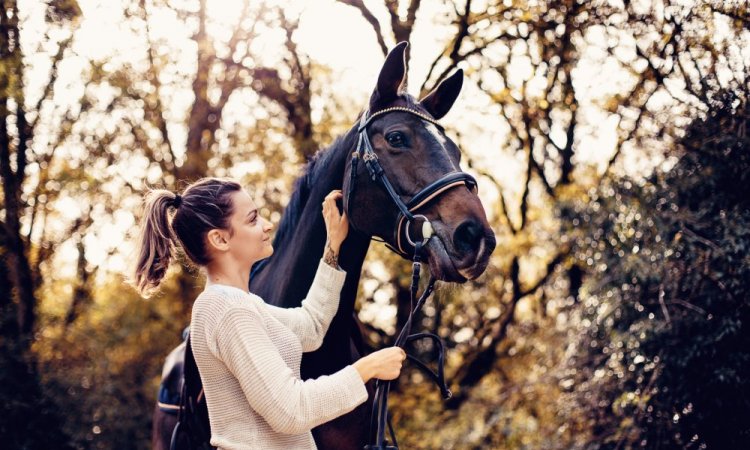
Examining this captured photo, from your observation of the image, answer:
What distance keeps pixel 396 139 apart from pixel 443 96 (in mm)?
454

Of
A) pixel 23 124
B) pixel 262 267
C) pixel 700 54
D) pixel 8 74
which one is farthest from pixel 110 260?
pixel 700 54

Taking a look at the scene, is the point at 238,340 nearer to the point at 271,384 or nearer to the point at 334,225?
the point at 271,384

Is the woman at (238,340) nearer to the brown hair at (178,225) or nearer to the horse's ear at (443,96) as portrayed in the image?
the brown hair at (178,225)

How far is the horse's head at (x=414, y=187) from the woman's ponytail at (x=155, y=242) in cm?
74

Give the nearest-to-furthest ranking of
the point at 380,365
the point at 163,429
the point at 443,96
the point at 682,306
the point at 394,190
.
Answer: the point at 380,365, the point at 394,190, the point at 443,96, the point at 163,429, the point at 682,306

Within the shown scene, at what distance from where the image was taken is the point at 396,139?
264 cm

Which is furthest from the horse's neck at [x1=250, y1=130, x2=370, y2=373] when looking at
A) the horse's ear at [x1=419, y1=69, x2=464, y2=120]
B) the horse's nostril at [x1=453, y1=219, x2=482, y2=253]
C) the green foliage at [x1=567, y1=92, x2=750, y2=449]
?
the green foliage at [x1=567, y1=92, x2=750, y2=449]

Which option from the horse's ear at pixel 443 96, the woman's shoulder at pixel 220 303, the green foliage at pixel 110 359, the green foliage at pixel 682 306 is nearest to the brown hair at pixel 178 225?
the woman's shoulder at pixel 220 303

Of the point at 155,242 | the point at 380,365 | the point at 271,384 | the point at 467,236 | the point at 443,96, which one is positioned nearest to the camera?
the point at 271,384

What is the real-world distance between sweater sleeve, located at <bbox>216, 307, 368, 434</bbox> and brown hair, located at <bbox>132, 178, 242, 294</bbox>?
31cm

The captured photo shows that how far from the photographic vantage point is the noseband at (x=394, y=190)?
2412mm

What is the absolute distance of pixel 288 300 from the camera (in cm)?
282

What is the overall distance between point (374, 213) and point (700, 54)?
12.3 ft

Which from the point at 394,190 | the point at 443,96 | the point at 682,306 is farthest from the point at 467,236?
the point at 682,306
